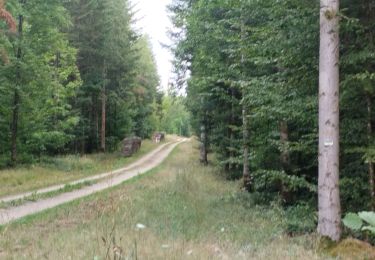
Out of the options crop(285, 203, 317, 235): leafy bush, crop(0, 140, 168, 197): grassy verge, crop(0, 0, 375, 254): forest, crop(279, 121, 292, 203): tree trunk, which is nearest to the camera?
crop(0, 0, 375, 254): forest

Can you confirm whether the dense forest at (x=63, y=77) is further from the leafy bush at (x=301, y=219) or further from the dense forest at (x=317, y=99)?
the leafy bush at (x=301, y=219)

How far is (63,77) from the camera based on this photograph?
978 inches

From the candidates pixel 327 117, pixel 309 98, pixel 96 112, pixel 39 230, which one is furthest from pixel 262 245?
pixel 96 112

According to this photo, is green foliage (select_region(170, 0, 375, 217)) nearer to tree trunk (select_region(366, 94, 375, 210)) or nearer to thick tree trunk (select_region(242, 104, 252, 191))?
tree trunk (select_region(366, 94, 375, 210))

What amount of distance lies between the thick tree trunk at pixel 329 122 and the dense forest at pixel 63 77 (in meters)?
9.97

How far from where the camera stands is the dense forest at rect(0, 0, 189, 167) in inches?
784

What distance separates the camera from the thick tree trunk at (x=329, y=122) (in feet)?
23.0

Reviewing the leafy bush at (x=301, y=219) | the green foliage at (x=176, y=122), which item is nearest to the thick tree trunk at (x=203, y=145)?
the leafy bush at (x=301, y=219)

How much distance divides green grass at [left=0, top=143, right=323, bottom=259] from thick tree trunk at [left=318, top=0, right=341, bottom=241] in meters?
0.55

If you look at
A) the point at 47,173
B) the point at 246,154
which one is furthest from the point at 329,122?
the point at 47,173

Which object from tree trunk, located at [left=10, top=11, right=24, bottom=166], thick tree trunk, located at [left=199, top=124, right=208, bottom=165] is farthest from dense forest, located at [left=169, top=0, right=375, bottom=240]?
thick tree trunk, located at [left=199, top=124, right=208, bottom=165]

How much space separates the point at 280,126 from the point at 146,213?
4.12 metres

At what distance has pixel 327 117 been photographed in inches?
276

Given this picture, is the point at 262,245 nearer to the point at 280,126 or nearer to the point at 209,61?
the point at 280,126
